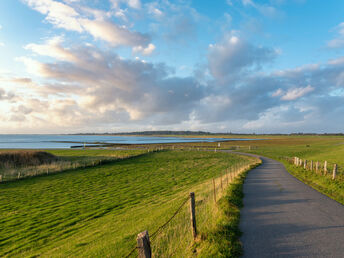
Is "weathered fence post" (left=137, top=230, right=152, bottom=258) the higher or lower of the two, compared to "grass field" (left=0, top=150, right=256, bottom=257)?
higher

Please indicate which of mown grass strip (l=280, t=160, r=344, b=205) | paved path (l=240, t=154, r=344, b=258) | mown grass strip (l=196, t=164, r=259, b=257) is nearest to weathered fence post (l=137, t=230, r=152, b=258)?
mown grass strip (l=196, t=164, r=259, b=257)

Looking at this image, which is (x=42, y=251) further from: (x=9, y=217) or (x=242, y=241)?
(x=242, y=241)

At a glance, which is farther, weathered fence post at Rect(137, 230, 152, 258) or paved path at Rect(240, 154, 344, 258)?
paved path at Rect(240, 154, 344, 258)

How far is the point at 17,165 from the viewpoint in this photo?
4097cm

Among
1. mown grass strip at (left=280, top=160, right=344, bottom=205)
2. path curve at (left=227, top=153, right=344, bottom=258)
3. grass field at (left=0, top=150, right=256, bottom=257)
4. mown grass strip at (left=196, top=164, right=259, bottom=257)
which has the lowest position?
grass field at (left=0, top=150, right=256, bottom=257)

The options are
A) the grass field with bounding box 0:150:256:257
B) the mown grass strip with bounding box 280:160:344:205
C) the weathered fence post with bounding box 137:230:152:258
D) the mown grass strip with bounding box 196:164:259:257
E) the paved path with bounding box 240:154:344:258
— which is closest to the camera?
the weathered fence post with bounding box 137:230:152:258

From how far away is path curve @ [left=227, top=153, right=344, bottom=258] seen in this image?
618 cm

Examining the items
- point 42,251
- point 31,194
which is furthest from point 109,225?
point 31,194

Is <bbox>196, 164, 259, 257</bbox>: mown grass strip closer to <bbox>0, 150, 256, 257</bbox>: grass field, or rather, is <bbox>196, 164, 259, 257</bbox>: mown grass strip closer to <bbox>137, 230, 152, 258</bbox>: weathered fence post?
<bbox>0, 150, 256, 257</bbox>: grass field

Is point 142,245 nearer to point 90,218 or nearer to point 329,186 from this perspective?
point 90,218

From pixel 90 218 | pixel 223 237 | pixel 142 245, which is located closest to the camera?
pixel 142 245

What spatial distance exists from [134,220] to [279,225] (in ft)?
23.5

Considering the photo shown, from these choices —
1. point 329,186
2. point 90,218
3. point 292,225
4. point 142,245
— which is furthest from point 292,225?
point 90,218

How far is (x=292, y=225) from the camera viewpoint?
807 cm
